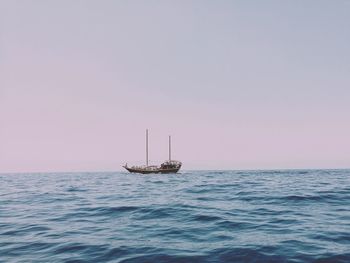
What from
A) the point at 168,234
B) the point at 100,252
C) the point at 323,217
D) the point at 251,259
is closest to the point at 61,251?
the point at 100,252

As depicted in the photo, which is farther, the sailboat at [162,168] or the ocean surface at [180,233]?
the sailboat at [162,168]

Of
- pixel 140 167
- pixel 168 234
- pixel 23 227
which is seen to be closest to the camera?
pixel 168 234

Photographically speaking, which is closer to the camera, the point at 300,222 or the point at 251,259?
the point at 251,259

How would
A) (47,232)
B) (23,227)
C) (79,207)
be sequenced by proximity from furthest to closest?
(79,207) < (23,227) < (47,232)

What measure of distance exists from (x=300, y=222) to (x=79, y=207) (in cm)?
1013

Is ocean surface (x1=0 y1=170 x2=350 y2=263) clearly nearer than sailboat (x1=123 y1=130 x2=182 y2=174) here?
Yes

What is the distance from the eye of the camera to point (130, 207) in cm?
1358

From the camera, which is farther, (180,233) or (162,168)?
(162,168)

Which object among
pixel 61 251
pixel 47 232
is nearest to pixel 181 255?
pixel 61 251

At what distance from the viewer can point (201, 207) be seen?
43.1ft

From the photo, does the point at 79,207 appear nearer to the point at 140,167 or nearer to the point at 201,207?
the point at 201,207

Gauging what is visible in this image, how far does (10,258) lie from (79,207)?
7501 millimetres

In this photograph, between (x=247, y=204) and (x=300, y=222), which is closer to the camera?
(x=300, y=222)

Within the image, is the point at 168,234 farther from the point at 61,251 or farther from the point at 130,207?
the point at 130,207
